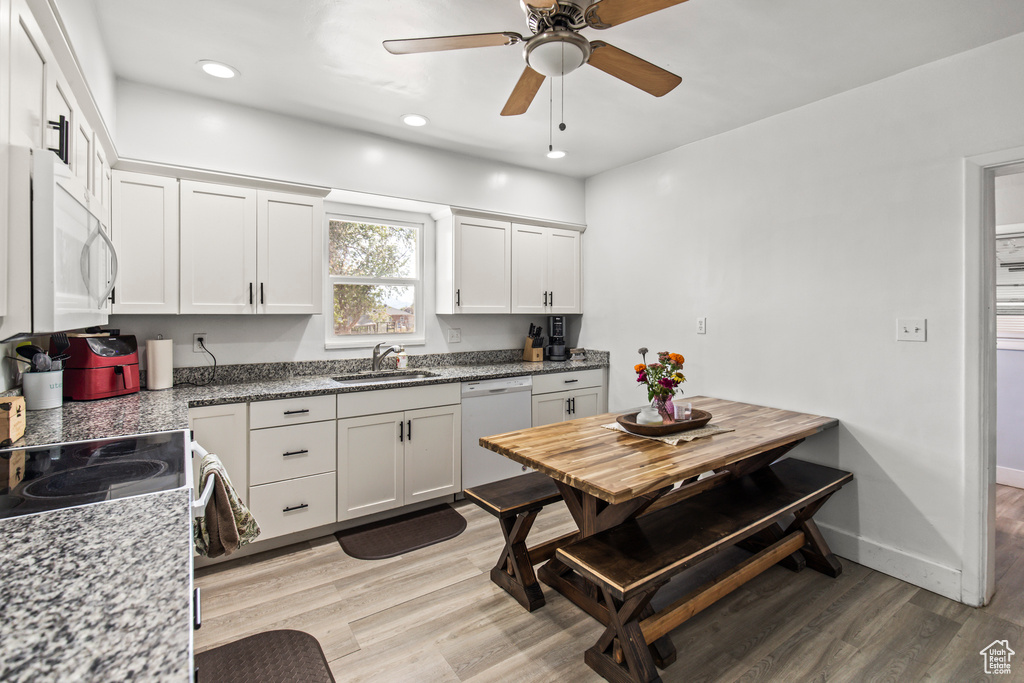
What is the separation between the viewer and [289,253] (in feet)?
9.78

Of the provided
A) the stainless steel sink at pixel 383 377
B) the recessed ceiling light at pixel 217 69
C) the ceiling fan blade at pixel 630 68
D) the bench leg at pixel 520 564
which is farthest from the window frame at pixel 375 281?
the ceiling fan blade at pixel 630 68

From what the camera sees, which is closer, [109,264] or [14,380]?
[109,264]

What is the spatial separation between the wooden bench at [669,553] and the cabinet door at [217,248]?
7.52 feet

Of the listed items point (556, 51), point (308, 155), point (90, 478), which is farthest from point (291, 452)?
point (556, 51)

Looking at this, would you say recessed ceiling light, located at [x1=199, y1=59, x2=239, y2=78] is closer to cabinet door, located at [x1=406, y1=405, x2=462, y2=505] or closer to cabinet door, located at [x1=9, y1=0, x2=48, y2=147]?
cabinet door, located at [x1=9, y1=0, x2=48, y2=147]

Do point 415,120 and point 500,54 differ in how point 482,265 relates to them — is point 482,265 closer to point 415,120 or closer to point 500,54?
point 415,120

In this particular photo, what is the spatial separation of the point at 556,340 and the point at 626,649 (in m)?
2.82

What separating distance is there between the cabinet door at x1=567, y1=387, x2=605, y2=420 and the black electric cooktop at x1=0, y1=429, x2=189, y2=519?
2.78 metres

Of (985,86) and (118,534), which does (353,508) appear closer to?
(118,534)

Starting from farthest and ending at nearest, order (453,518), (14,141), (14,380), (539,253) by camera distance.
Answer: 1. (539,253)
2. (453,518)
3. (14,380)
4. (14,141)

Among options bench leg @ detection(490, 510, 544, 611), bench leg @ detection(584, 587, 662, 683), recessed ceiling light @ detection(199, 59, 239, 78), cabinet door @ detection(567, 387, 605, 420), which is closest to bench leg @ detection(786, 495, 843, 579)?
bench leg @ detection(584, 587, 662, 683)

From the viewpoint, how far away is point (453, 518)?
317 centimetres

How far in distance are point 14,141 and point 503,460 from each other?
2.98 meters

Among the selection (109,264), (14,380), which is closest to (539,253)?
(109,264)
